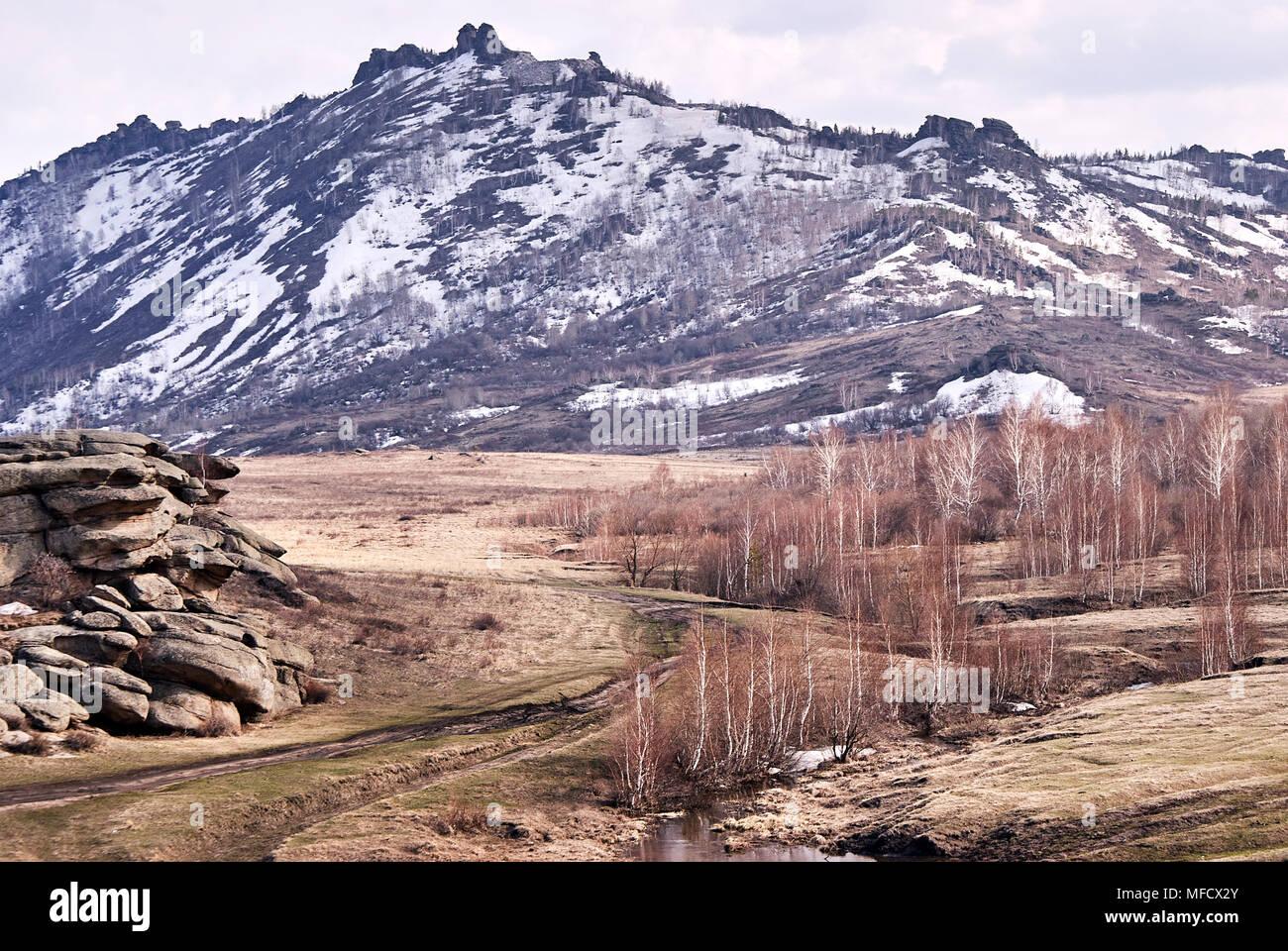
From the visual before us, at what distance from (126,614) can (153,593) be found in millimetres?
3369

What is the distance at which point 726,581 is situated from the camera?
8925 centimetres

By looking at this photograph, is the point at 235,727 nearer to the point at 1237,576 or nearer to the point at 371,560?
the point at 371,560

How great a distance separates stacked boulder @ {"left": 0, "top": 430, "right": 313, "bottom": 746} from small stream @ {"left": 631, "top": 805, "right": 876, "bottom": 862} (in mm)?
17706

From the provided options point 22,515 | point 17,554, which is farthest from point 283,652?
point 22,515

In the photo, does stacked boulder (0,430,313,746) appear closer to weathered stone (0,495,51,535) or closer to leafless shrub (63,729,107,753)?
weathered stone (0,495,51,535)

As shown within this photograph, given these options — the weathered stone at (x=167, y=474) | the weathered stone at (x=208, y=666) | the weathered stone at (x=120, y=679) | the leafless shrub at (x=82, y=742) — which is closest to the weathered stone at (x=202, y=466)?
the weathered stone at (x=167, y=474)

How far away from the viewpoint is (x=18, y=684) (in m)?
38.4

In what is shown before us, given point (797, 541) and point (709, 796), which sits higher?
point (797, 541)

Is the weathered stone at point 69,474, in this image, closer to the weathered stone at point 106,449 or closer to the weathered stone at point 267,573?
the weathered stone at point 106,449

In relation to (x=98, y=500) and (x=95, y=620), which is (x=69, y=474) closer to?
(x=98, y=500)
